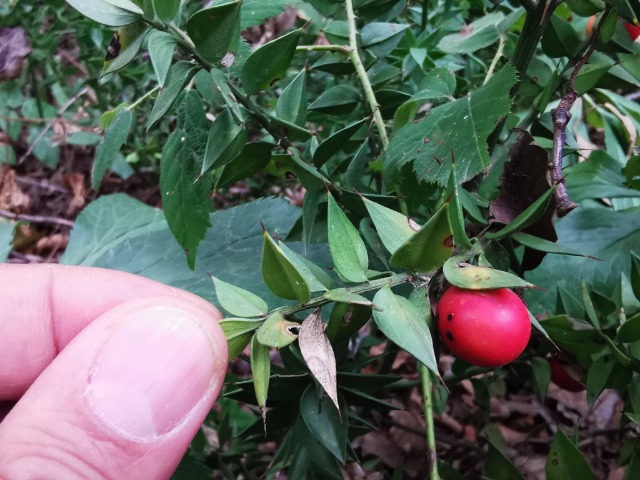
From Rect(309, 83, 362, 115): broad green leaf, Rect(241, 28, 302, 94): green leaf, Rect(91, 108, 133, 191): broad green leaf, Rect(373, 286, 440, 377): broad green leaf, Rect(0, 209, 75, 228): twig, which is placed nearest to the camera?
Rect(373, 286, 440, 377): broad green leaf

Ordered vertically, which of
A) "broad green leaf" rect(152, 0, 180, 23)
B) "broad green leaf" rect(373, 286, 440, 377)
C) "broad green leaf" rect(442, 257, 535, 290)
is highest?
"broad green leaf" rect(152, 0, 180, 23)

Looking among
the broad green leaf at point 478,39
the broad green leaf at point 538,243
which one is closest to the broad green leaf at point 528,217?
the broad green leaf at point 538,243

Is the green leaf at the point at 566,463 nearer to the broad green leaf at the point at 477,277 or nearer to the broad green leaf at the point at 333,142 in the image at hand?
the broad green leaf at the point at 477,277

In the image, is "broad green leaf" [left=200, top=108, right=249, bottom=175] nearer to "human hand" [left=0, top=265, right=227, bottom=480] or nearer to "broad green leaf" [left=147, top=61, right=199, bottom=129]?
"broad green leaf" [left=147, top=61, right=199, bottom=129]

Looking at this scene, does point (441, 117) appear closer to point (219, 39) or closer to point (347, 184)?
point (347, 184)

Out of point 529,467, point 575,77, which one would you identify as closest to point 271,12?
point 575,77

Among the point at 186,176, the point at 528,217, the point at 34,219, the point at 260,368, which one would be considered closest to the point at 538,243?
the point at 528,217

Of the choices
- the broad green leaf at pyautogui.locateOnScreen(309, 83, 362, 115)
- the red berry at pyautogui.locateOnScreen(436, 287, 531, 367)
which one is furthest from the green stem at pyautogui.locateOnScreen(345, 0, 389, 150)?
the red berry at pyautogui.locateOnScreen(436, 287, 531, 367)
